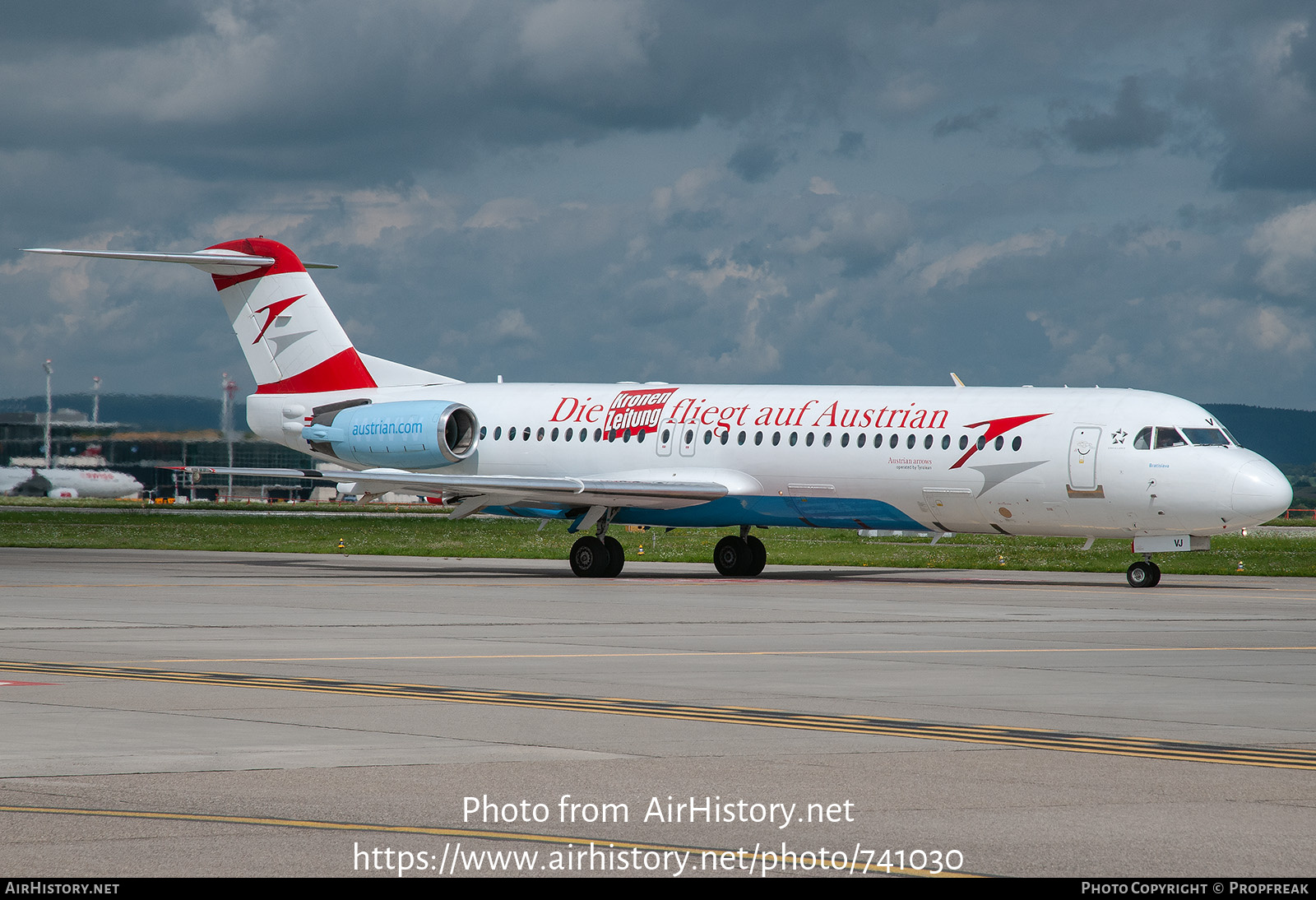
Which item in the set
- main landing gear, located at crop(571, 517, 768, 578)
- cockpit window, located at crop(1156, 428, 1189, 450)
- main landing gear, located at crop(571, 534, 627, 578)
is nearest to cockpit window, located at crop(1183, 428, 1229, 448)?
cockpit window, located at crop(1156, 428, 1189, 450)

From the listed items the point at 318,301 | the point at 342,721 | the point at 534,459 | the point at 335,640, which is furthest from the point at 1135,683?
the point at 318,301

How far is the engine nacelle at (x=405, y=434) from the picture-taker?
36.6 m

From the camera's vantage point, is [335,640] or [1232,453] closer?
[335,640]

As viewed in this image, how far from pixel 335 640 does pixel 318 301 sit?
858 inches

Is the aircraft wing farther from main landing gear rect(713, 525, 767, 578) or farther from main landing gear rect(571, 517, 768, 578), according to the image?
main landing gear rect(713, 525, 767, 578)

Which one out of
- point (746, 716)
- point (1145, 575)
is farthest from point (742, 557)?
point (746, 716)

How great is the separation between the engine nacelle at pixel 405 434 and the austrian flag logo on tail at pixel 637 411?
3699 mm

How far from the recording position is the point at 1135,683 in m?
15.0

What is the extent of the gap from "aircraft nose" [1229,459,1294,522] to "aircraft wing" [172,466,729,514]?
409 inches

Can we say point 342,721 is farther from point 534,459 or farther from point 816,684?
point 534,459

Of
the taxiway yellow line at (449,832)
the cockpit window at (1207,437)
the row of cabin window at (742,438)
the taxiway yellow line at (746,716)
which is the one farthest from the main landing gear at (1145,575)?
the taxiway yellow line at (449,832)

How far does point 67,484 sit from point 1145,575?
81.0m

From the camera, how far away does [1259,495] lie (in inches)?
1117

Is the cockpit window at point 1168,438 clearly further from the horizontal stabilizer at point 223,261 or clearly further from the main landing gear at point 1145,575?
the horizontal stabilizer at point 223,261
